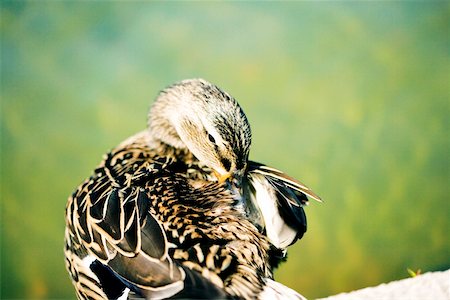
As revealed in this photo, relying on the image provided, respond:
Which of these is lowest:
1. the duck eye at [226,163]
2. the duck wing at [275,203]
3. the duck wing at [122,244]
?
the duck wing at [122,244]

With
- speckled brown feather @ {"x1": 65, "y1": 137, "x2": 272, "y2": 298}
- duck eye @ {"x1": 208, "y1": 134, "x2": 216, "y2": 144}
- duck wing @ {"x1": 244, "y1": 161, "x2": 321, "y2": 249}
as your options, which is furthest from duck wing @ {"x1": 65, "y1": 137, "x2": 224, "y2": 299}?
duck wing @ {"x1": 244, "y1": 161, "x2": 321, "y2": 249}

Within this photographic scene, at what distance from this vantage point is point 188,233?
1606mm

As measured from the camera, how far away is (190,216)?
1673 mm

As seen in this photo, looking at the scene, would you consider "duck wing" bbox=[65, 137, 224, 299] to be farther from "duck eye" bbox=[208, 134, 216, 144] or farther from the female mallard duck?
"duck eye" bbox=[208, 134, 216, 144]

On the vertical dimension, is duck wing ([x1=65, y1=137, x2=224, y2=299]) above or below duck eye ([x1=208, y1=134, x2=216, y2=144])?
below

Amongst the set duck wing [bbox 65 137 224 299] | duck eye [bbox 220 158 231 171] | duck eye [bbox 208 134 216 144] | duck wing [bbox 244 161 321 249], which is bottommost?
duck wing [bbox 65 137 224 299]

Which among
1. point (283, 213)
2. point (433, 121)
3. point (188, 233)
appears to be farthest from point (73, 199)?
point (433, 121)

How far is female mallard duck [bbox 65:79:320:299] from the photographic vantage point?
149cm

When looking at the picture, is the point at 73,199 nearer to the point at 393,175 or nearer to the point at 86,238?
the point at 86,238

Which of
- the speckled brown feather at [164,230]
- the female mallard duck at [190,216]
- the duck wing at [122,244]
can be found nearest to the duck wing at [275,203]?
the female mallard duck at [190,216]

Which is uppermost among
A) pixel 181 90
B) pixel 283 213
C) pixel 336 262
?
pixel 181 90

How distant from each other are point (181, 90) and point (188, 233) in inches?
31.4

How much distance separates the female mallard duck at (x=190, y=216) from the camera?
1492 millimetres

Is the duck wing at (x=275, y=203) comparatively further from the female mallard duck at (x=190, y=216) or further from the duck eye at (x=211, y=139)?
the duck eye at (x=211, y=139)
